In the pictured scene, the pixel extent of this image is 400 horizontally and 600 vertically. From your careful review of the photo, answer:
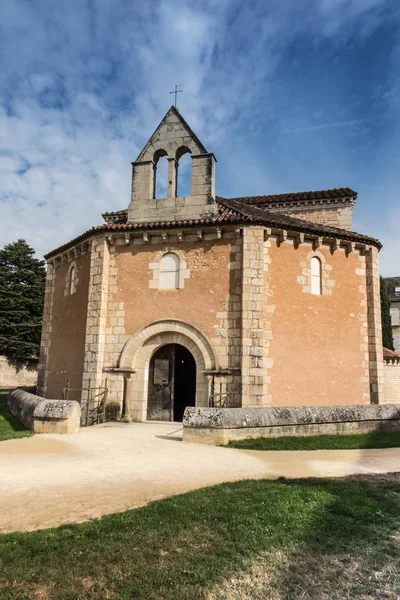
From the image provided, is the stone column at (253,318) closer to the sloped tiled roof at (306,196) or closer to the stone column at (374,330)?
the stone column at (374,330)

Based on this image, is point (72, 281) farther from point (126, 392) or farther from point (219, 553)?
point (219, 553)

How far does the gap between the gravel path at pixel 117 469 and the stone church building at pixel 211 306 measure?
10.3 ft

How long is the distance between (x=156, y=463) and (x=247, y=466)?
1582 mm

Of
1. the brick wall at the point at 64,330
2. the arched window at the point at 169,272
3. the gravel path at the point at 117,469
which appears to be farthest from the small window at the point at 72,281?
the gravel path at the point at 117,469

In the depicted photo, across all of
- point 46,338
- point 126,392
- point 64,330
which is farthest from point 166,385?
point 46,338

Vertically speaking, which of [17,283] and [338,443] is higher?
[17,283]

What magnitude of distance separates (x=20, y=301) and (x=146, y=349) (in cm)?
2913

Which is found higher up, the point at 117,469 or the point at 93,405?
the point at 93,405

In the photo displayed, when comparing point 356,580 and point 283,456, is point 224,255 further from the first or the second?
point 356,580

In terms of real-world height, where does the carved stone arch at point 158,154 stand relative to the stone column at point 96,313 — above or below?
above

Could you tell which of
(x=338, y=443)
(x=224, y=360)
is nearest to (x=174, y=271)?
(x=224, y=360)

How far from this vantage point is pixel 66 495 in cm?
567

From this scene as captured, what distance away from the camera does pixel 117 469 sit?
23.6 feet

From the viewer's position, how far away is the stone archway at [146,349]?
13352mm
